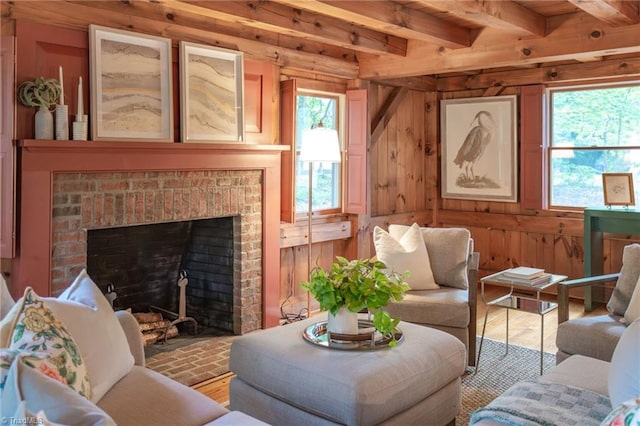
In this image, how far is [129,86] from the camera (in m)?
3.62

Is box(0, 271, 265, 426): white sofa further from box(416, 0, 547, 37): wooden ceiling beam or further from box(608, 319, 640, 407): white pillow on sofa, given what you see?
box(416, 0, 547, 37): wooden ceiling beam

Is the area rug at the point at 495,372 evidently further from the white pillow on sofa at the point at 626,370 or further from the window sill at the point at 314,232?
the window sill at the point at 314,232

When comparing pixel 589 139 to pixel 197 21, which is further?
pixel 589 139

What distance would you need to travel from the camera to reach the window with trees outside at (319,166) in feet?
16.8

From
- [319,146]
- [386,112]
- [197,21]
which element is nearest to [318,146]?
[319,146]

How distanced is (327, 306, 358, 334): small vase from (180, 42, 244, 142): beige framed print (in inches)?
70.7

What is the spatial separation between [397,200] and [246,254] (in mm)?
2358

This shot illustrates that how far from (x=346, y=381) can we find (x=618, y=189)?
13.0 feet

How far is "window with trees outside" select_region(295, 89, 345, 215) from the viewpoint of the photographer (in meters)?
5.12

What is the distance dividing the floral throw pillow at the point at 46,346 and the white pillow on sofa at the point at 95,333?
0.43 feet

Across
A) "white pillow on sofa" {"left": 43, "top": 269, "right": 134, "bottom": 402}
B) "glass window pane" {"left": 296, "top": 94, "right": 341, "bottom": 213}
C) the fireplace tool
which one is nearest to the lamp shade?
"glass window pane" {"left": 296, "top": 94, "right": 341, "bottom": 213}

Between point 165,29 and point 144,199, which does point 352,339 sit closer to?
point 144,199

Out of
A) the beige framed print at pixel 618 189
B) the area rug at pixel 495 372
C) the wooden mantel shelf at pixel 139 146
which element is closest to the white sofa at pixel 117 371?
the wooden mantel shelf at pixel 139 146

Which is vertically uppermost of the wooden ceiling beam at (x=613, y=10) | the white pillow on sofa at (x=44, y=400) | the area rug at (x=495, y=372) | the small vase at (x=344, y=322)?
the wooden ceiling beam at (x=613, y=10)
